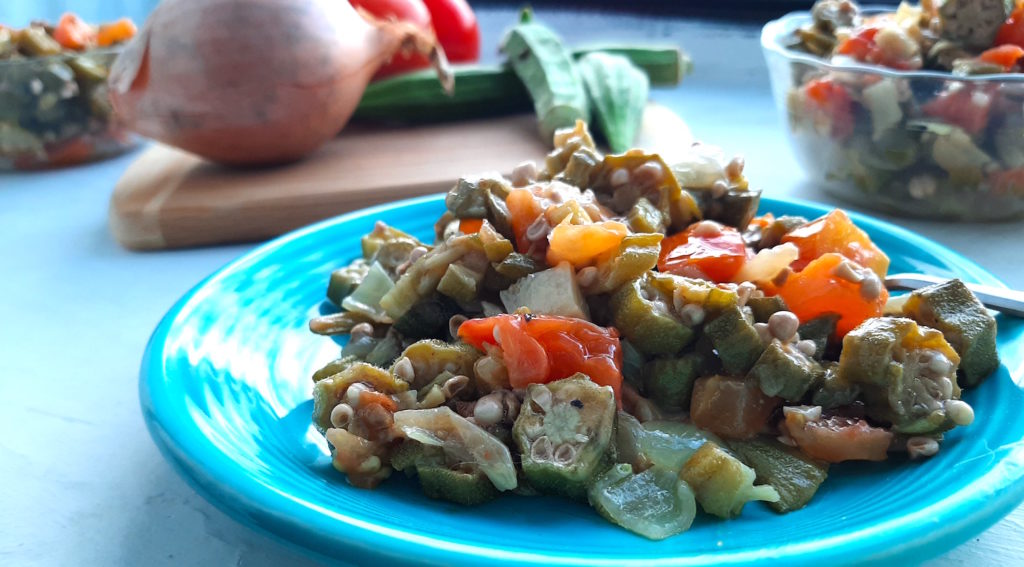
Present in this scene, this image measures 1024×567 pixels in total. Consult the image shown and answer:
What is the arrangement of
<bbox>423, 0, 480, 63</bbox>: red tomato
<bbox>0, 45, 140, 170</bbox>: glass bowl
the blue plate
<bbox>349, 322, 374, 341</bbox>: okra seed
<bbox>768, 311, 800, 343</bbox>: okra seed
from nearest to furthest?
the blue plate → <bbox>768, 311, 800, 343</bbox>: okra seed → <bbox>349, 322, 374, 341</bbox>: okra seed → <bbox>0, 45, 140, 170</bbox>: glass bowl → <bbox>423, 0, 480, 63</bbox>: red tomato

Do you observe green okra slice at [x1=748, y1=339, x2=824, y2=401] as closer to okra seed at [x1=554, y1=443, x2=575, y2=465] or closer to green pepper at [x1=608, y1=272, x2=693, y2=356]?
green pepper at [x1=608, y1=272, x2=693, y2=356]

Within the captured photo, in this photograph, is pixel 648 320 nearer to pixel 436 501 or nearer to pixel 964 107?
pixel 436 501

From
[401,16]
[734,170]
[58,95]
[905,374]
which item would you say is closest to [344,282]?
[734,170]

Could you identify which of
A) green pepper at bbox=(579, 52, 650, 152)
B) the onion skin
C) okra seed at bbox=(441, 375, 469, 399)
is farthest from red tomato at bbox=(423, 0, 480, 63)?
okra seed at bbox=(441, 375, 469, 399)

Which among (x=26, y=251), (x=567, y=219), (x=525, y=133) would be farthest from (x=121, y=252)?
(x=567, y=219)

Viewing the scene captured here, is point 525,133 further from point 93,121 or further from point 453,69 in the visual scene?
A: point 93,121

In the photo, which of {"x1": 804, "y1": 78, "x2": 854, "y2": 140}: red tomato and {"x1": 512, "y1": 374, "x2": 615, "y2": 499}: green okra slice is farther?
{"x1": 804, "y1": 78, "x2": 854, "y2": 140}: red tomato

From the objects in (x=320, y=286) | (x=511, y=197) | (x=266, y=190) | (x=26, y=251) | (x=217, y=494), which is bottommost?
(x=26, y=251)
